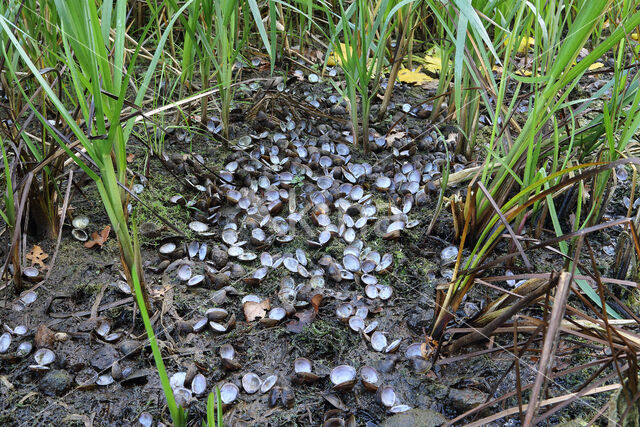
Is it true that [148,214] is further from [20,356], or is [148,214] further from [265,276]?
[20,356]

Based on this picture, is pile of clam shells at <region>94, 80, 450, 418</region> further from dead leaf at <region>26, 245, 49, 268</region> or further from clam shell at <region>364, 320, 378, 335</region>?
dead leaf at <region>26, 245, 49, 268</region>

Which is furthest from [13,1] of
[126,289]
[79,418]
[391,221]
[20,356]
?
[391,221]

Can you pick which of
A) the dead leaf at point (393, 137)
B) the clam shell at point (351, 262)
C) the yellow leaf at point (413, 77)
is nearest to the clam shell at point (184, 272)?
the clam shell at point (351, 262)

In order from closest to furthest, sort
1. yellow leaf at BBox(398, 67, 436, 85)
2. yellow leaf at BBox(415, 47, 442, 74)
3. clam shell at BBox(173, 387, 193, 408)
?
1. clam shell at BBox(173, 387, 193, 408)
2. yellow leaf at BBox(398, 67, 436, 85)
3. yellow leaf at BBox(415, 47, 442, 74)

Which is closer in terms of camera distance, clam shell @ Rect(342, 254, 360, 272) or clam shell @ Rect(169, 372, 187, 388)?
clam shell @ Rect(169, 372, 187, 388)

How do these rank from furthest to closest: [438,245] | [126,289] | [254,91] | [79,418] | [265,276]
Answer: [254,91]
[438,245]
[265,276]
[126,289]
[79,418]

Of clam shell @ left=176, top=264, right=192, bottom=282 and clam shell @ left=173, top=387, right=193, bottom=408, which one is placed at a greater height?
clam shell @ left=173, top=387, right=193, bottom=408

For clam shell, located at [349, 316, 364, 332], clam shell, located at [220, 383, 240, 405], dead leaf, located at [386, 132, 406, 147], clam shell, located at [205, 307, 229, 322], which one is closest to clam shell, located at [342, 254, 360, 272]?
clam shell, located at [349, 316, 364, 332]
